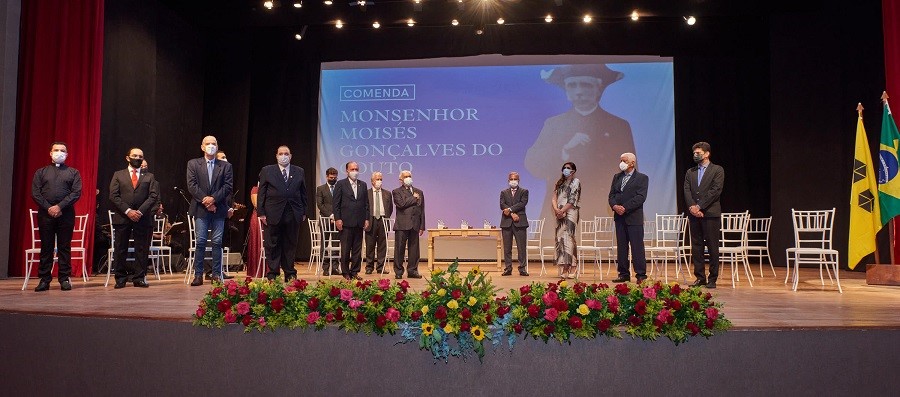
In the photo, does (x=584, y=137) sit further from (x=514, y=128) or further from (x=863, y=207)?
(x=863, y=207)

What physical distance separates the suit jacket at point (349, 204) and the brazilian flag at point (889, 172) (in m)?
5.25

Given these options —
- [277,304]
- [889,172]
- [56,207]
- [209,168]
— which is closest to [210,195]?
[209,168]

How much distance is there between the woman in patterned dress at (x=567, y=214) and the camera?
7.83 meters

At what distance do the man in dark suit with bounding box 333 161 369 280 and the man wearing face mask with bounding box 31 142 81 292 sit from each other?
2501 mm

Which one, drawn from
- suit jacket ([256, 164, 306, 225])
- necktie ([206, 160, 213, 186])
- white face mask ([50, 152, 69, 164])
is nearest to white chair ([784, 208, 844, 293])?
suit jacket ([256, 164, 306, 225])

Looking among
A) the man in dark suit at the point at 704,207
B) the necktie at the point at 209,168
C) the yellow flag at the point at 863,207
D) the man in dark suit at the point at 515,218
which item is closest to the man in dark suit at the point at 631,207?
the man in dark suit at the point at 704,207

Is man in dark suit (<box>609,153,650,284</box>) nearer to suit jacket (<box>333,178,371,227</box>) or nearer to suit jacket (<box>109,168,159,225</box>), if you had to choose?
suit jacket (<box>333,178,371,227</box>)

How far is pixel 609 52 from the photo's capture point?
36.4ft

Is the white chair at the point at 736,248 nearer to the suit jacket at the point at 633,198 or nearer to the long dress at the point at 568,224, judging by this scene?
the suit jacket at the point at 633,198

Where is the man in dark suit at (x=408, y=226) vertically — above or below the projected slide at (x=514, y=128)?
below

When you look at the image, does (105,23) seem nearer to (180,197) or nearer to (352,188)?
(180,197)

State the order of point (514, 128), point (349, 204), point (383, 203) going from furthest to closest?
point (514, 128) < point (383, 203) < point (349, 204)

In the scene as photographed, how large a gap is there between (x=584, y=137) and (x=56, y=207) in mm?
7919

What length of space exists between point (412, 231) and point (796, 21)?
6.84m
